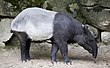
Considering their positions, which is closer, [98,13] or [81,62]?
[81,62]

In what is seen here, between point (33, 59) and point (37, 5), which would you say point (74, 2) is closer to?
point (37, 5)

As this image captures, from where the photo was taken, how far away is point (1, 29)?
19.3 feet

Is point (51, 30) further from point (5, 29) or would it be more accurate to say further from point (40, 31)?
point (5, 29)

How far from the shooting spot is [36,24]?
4727 mm

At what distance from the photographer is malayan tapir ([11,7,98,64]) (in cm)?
469

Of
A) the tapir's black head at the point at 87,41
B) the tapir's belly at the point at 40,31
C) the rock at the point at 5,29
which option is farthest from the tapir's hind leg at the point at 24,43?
the rock at the point at 5,29

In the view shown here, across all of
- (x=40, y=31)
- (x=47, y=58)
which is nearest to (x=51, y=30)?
(x=40, y=31)

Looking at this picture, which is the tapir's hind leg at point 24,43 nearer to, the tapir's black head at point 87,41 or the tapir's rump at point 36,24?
the tapir's rump at point 36,24

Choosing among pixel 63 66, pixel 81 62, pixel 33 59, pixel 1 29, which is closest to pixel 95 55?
pixel 81 62

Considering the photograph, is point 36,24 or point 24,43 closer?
point 36,24

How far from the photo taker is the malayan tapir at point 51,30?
4691 mm

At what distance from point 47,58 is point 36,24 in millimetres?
703

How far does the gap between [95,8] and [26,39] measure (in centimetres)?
163

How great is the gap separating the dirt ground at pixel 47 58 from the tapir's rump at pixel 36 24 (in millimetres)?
439
